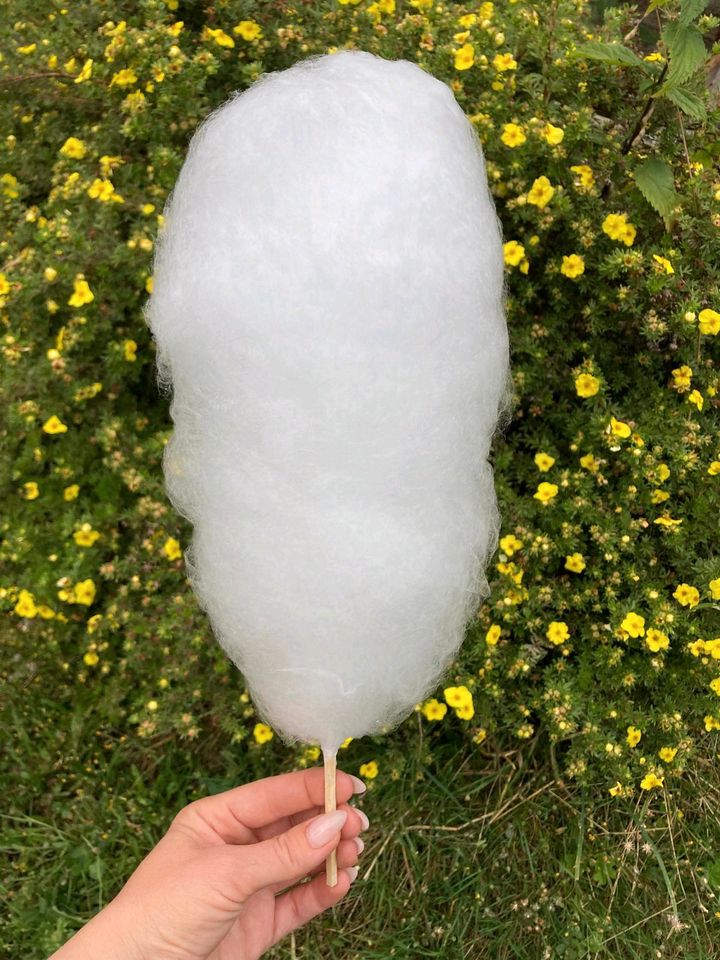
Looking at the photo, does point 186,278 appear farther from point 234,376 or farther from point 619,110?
point 619,110

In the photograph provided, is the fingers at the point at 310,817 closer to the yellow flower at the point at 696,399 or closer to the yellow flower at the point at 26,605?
the yellow flower at the point at 26,605

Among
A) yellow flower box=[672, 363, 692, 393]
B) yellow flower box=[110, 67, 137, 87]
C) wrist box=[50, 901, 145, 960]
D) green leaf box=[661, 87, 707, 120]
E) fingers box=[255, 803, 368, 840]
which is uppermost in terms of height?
green leaf box=[661, 87, 707, 120]

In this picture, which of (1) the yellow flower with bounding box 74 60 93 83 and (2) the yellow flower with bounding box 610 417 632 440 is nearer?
(2) the yellow flower with bounding box 610 417 632 440

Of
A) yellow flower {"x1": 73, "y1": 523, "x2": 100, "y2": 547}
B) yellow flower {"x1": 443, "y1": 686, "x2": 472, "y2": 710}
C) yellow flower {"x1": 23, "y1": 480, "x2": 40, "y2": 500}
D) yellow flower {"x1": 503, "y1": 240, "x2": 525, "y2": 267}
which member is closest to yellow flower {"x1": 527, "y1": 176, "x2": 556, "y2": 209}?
yellow flower {"x1": 503, "y1": 240, "x2": 525, "y2": 267}

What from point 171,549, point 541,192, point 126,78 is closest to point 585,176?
point 541,192

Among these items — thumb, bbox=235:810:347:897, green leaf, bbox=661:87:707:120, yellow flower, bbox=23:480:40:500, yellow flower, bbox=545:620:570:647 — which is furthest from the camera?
yellow flower, bbox=23:480:40:500

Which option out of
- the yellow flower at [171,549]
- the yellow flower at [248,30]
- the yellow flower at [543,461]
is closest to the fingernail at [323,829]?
the yellow flower at [171,549]

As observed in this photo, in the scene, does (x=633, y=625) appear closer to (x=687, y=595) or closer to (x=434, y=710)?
(x=687, y=595)

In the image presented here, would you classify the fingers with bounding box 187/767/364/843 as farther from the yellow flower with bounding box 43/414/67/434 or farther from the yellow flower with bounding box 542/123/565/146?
the yellow flower with bounding box 542/123/565/146
